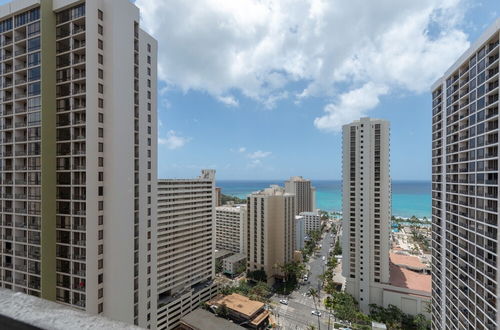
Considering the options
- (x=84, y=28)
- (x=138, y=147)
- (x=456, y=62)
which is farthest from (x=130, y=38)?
(x=456, y=62)

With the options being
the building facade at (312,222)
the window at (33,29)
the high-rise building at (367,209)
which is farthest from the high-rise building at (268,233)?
the window at (33,29)

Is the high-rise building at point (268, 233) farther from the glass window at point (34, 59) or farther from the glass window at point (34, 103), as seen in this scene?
the glass window at point (34, 59)

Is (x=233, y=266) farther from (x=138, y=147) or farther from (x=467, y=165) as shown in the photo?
(x=467, y=165)

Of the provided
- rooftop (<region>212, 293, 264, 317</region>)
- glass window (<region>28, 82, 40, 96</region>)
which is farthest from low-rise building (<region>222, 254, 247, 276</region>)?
glass window (<region>28, 82, 40, 96</region>)

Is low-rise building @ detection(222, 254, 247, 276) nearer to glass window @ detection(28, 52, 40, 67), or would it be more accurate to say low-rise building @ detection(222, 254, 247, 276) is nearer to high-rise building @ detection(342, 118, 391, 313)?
high-rise building @ detection(342, 118, 391, 313)

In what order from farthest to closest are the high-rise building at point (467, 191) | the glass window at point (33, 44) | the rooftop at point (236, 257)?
the rooftop at point (236, 257)
the glass window at point (33, 44)
the high-rise building at point (467, 191)
